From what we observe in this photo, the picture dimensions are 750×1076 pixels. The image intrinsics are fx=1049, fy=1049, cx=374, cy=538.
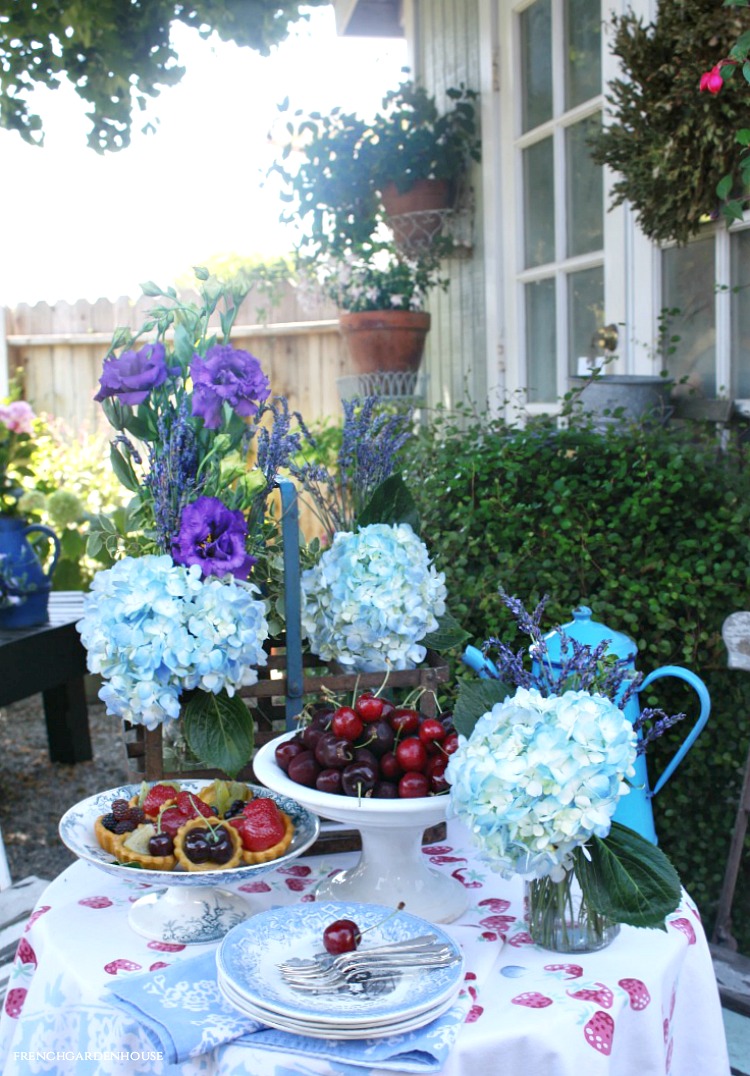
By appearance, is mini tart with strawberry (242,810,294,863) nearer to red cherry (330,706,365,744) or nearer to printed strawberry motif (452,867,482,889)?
red cherry (330,706,365,744)

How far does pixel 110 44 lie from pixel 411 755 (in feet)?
11.7

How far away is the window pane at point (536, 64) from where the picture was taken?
132 inches

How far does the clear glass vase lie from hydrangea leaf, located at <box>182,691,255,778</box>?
0.38 meters

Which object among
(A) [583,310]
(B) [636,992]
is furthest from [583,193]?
(B) [636,992]

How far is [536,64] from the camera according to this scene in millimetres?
3477

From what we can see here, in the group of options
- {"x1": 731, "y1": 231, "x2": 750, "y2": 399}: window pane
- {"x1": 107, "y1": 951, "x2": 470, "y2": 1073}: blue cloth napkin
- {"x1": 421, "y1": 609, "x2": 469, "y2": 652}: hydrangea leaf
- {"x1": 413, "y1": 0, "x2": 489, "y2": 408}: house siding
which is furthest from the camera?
{"x1": 413, "y1": 0, "x2": 489, "y2": 408}: house siding

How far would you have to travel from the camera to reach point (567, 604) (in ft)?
7.23

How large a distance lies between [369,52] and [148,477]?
460 centimetres

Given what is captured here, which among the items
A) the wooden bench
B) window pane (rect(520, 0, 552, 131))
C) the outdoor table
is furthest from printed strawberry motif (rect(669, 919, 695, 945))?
window pane (rect(520, 0, 552, 131))

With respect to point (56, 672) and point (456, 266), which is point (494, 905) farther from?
point (456, 266)

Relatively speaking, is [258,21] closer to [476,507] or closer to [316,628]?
[476,507]

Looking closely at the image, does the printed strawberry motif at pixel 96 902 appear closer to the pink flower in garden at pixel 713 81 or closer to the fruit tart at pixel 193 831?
the fruit tart at pixel 193 831

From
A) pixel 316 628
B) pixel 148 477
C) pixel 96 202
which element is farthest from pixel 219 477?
pixel 96 202

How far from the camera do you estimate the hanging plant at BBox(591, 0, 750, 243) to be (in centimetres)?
214
